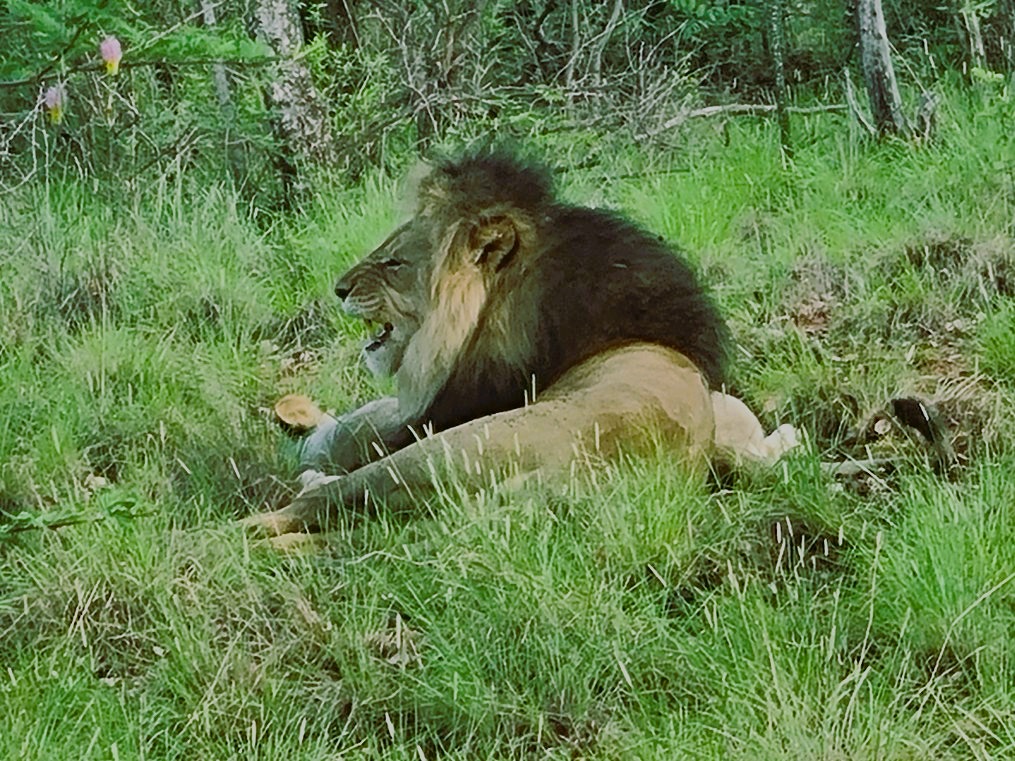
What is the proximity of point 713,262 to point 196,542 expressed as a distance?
2721 millimetres

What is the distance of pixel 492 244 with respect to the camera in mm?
4539

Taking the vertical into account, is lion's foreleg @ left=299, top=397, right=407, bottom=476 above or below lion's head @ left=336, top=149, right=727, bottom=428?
below

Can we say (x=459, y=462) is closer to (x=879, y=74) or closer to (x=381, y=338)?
(x=381, y=338)

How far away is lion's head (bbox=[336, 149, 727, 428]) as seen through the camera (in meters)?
4.44

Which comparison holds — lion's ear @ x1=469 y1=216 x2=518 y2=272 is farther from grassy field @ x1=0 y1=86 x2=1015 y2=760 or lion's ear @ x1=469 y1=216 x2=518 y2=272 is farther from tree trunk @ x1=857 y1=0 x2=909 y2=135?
tree trunk @ x1=857 y1=0 x2=909 y2=135

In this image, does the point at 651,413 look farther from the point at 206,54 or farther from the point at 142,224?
the point at 142,224

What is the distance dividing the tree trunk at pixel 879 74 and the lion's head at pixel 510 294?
2.94 metres

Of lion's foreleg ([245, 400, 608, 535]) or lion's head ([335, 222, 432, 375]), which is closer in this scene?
lion's foreleg ([245, 400, 608, 535])

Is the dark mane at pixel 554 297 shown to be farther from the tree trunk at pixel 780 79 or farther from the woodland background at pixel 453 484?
the tree trunk at pixel 780 79

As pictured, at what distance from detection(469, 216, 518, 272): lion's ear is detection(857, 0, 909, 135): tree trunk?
3.27m

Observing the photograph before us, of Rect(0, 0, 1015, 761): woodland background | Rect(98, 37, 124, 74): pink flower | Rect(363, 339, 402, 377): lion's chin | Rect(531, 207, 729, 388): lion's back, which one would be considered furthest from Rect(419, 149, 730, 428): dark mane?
Rect(98, 37, 124, 74): pink flower

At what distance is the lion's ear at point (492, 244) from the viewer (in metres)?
4.54

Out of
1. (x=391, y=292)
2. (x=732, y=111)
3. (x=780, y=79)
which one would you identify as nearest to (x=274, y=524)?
A: (x=391, y=292)

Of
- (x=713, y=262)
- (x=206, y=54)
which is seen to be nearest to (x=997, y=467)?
(x=713, y=262)
